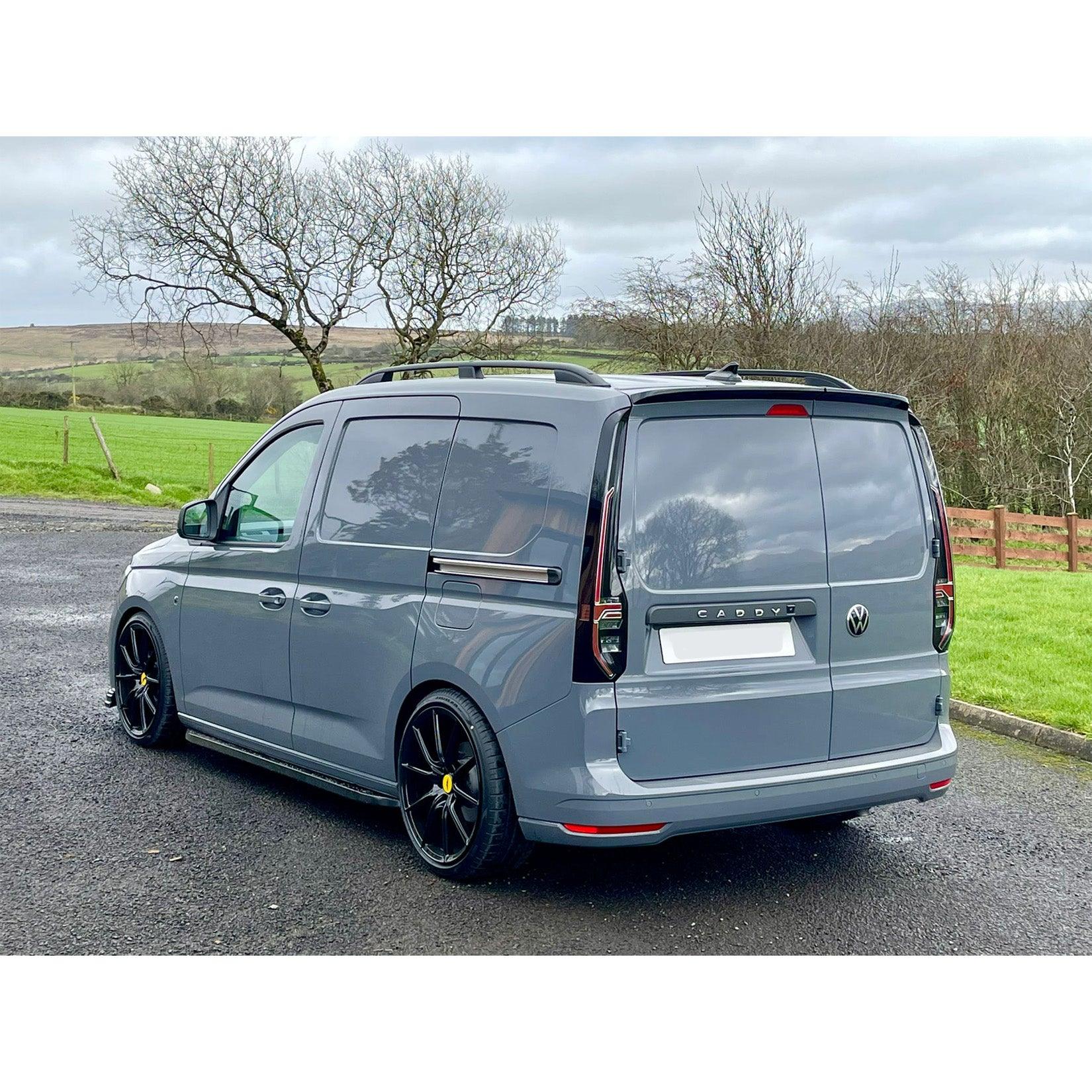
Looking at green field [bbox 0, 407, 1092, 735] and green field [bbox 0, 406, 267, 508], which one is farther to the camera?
green field [bbox 0, 406, 267, 508]

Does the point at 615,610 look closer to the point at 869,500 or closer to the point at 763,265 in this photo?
the point at 869,500

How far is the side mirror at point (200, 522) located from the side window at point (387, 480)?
1.09 meters

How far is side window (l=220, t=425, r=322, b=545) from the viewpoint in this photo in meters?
6.03

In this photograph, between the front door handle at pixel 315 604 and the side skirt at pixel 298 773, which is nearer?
the side skirt at pixel 298 773

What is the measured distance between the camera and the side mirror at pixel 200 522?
21.4 ft

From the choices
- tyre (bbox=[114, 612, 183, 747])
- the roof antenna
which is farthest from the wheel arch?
tyre (bbox=[114, 612, 183, 747])

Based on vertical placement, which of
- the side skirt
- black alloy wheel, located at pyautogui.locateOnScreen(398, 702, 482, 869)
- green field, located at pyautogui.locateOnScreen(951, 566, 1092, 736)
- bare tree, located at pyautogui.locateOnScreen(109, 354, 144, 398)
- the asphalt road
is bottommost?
green field, located at pyautogui.locateOnScreen(951, 566, 1092, 736)

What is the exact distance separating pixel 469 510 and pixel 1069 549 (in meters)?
20.0

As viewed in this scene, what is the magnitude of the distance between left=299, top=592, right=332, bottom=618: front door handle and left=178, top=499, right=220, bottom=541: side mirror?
1070mm

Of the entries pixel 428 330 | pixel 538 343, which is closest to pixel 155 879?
pixel 538 343

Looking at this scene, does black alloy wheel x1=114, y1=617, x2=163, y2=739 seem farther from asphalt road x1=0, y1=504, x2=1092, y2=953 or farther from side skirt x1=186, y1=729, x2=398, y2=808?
side skirt x1=186, y1=729, x2=398, y2=808

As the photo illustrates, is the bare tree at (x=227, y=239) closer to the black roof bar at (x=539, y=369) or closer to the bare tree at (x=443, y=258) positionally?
the bare tree at (x=443, y=258)

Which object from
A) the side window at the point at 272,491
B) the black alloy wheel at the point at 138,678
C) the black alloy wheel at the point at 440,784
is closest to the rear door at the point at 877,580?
the black alloy wheel at the point at 440,784

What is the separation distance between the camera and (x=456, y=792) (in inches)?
192
